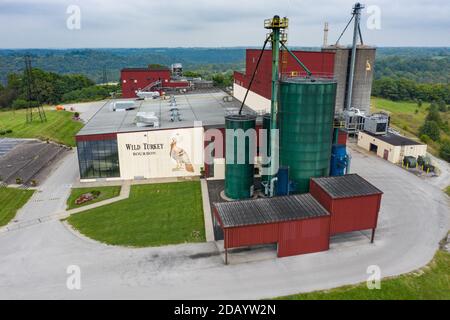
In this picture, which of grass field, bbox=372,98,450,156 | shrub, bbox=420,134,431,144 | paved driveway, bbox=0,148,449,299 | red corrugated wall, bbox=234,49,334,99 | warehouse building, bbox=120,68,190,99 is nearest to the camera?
paved driveway, bbox=0,148,449,299

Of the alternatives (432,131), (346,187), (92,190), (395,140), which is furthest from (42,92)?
(432,131)

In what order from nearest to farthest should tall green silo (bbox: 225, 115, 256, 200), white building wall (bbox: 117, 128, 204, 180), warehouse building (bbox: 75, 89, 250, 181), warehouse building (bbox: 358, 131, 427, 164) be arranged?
tall green silo (bbox: 225, 115, 256, 200) → warehouse building (bbox: 75, 89, 250, 181) → white building wall (bbox: 117, 128, 204, 180) → warehouse building (bbox: 358, 131, 427, 164)

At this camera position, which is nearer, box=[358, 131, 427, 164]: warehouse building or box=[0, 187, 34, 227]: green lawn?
box=[0, 187, 34, 227]: green lawn

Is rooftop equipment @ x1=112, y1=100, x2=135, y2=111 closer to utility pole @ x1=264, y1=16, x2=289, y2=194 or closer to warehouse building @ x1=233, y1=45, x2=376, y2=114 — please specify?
warehouse building @ x1=233, y1=45, x2=376, y2=114

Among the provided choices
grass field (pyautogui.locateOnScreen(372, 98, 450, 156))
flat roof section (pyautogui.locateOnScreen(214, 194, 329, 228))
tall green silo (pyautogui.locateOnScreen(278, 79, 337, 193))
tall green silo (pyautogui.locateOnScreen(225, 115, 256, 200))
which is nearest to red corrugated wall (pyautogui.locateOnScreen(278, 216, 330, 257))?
flat roof section (pyautogui.locateOnScreen(214, 194, 329, 228))

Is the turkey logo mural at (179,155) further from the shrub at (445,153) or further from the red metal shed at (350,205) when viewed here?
the shrub at (445,153)

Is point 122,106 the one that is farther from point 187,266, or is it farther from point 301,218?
point 301,218

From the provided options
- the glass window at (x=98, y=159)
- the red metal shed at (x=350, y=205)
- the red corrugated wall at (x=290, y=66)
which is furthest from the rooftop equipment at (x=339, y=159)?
the glass window at (x=98, y=159)
